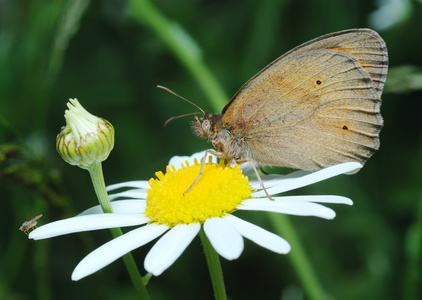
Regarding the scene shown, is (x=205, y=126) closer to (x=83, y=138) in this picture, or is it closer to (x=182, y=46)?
(x=83, y=138)

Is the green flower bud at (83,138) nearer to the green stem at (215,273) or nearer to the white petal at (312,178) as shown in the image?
the green stem at (215,273)

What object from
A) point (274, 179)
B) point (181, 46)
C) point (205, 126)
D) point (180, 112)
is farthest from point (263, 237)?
point (180, 112)

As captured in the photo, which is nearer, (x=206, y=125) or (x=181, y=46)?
(x=206, y=125)

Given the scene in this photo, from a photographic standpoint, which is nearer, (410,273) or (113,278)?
(410,273)

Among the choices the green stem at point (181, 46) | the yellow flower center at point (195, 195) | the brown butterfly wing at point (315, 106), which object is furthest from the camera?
the green stem at point (181, 46)

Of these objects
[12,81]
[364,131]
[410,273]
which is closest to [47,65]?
[12,81]

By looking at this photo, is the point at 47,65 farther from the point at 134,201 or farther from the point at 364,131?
the point at 364,131

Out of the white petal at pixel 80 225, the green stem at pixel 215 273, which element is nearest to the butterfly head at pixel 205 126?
the white petal at pixel 80 225
